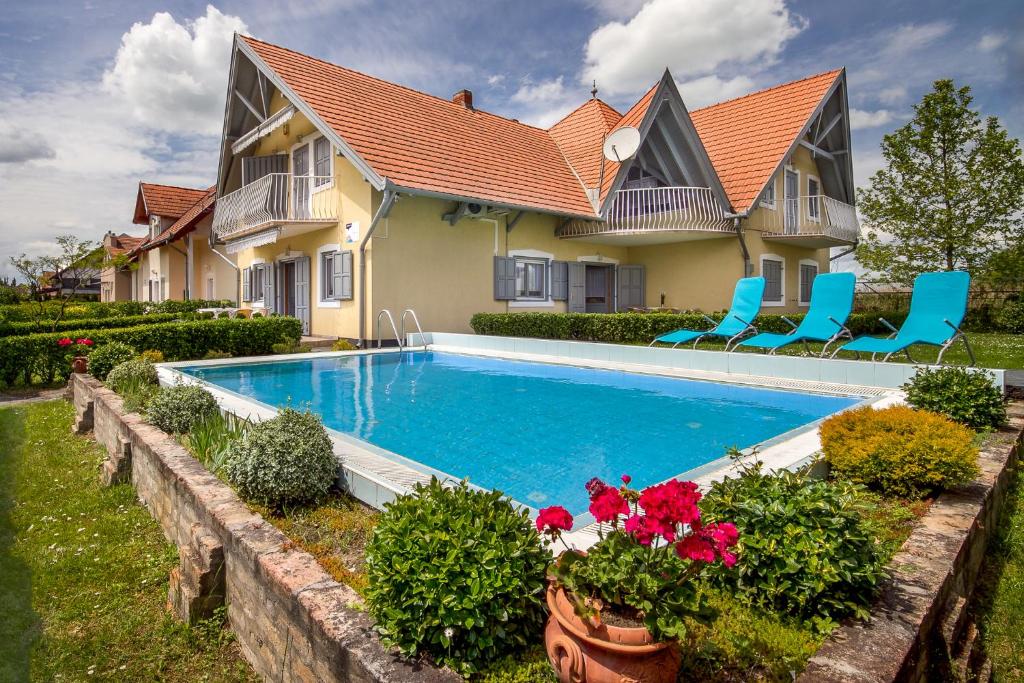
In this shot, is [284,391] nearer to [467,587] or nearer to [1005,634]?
[467,587]

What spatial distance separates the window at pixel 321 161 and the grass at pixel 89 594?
11159 mm

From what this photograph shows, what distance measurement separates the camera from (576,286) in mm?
18250

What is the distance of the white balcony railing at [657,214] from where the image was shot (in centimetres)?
1641

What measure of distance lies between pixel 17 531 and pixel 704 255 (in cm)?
1759

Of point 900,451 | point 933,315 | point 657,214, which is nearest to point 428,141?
point 657,214

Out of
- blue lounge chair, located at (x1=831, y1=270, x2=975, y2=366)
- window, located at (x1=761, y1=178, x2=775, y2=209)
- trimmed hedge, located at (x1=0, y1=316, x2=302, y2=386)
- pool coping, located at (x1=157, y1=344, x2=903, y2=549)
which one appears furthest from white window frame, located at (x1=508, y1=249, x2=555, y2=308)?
blue lounge chair, located at (x1=831, y1=270, x2=975, y2=366)

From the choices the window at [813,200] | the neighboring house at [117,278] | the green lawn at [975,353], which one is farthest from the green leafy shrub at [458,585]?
the neighboring house at [117,278]

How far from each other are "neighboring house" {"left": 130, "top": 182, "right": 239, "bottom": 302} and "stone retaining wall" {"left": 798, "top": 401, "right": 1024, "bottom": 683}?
24.1 meters

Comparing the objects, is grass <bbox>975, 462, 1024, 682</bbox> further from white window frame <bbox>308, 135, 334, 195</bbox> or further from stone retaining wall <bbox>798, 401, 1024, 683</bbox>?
white window frame <bbox>308, 135, 334, 195</bbox>

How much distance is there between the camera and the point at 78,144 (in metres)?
12.9

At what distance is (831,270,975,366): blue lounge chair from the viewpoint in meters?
7.64

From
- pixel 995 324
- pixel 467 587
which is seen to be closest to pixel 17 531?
pixel 467 587

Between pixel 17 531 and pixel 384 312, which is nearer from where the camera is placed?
pixel 17 531

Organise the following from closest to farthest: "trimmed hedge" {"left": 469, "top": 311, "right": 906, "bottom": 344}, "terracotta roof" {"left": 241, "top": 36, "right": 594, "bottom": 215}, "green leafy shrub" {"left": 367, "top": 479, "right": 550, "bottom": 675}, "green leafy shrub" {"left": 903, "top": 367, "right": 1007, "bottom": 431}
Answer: "green leafy shrub" {"left": 367, "top": 479, "right": 550, "bottom": 675} → "green leafy shrub" {"left": 903, "top": 367, "right": 1007, "bottom": 431} → "trimmed hedge" {"left": 469, "top": 311, "right": 906, "bottom": 344} → "terracotta roof" {"left": 241, "top": 36, "right": 594, "bottom": 215}
